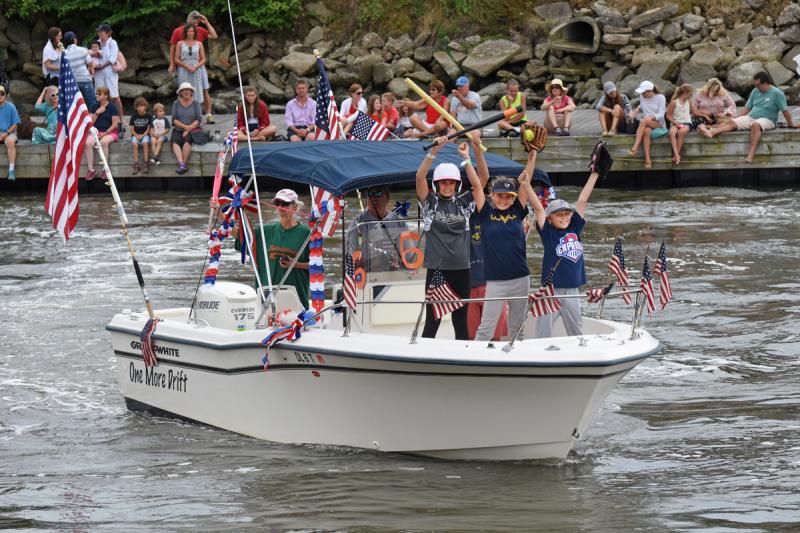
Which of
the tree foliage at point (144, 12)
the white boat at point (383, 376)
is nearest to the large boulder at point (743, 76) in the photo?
the tree foliage at point (144, 12)

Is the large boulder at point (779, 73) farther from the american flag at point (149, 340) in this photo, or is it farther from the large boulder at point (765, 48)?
the american flag at point (149, 340)

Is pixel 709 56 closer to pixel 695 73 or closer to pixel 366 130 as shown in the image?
pixel 695 73

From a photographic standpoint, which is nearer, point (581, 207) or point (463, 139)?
point (581, 207)

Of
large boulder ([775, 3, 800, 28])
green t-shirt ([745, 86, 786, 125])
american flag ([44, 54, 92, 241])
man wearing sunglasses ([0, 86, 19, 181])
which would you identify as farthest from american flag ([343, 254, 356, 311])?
large boulder ([775, 3, 800, 28])

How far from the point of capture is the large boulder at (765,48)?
88.0ft

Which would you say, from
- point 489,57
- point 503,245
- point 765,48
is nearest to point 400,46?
point 489,57

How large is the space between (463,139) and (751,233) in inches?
384

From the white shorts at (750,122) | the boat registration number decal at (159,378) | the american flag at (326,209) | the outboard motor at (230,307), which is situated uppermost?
the white shorts at (750,122)

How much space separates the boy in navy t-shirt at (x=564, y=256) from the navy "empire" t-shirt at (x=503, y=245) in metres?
0.18

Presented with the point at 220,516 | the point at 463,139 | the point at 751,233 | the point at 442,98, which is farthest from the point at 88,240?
the point at 220,516

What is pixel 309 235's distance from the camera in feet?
31.3

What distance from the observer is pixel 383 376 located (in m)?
8.91

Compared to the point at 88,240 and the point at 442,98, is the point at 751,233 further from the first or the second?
the point at 88,240

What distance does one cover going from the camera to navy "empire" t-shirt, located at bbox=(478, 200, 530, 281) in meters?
9.33
